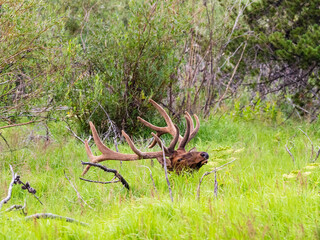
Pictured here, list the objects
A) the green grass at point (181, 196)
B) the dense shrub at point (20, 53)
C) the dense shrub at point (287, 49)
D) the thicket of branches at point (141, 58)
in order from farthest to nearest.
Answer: the dense shrub at point (287, 49) < the thicket of branches at point (141, 58) < the dense shrub at point (20, 53) < the green grass at point (181, 196)

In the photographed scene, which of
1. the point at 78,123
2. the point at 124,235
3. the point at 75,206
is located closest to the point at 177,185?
the point at 75,206

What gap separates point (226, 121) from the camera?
323 inches

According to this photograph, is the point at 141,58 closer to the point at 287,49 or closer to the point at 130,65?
the point at 130,65

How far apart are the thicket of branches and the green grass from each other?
0.80 m

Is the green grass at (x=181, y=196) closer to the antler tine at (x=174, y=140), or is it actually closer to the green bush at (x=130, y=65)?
the antler tine at (x=174, y=140)

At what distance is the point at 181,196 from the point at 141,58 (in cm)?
334

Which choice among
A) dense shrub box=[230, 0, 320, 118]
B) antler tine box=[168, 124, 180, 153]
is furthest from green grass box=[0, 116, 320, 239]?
dense shrub box=[230, 0, 320, 118]

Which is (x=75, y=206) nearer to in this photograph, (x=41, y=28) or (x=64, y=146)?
(x=64, y=146)

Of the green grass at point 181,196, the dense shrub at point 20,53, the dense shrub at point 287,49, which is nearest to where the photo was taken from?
the green grass at point 181,196

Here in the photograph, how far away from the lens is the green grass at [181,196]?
332 cm

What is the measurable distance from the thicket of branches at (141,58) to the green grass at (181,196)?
80cm

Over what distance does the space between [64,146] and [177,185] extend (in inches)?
108

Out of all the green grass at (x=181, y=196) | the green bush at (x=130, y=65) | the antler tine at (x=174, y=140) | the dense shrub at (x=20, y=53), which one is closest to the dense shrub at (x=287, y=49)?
the green grass at (x=181, y=196)

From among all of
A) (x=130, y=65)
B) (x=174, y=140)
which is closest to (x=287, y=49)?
(x=130, y=65)
